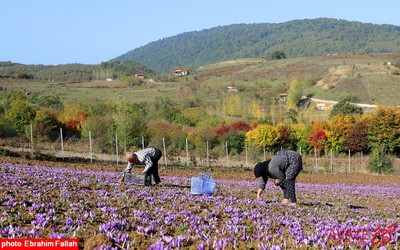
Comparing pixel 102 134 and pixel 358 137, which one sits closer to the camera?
pixel 102 134

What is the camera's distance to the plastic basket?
15078 millimetres

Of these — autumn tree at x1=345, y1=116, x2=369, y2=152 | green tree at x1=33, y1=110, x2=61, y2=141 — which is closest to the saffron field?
green tree at x1=33, y1=110, x2=61, y2=141

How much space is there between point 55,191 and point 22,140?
33.6m

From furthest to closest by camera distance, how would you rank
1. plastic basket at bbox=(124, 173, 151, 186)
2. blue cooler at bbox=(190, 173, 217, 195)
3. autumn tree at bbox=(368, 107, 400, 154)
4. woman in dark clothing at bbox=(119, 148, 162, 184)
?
autumn tree at bbox=(368, 107, 400, 154), plastic basket at bbox=(124, 173, 151, 186), woman in dark clothing at bbox=(119, 148, 162, 184), blue cooler at bbox=(190, 173, 217, 195)

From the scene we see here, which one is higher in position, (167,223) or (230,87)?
(230,87)

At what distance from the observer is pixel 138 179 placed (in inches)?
603

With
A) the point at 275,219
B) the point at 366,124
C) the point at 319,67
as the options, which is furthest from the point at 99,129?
the point at 319,67

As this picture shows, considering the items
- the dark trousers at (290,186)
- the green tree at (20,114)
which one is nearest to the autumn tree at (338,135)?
the green tree at (20,114)

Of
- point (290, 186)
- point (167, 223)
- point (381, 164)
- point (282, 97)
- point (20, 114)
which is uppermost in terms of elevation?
point (282, 97)

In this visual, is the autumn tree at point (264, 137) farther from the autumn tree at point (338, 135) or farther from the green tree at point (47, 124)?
the green tree at point (47, 124)

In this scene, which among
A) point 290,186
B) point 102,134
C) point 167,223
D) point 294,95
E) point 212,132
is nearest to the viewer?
point 167,223

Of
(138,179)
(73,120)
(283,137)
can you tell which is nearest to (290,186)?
(138,179)

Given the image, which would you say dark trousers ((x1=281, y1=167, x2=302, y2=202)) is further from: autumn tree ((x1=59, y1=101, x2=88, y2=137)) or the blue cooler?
autumn tree ((x1=59, y1=101, x2=88, y2=137))

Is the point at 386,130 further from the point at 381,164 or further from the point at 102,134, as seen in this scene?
the point at 102,134
